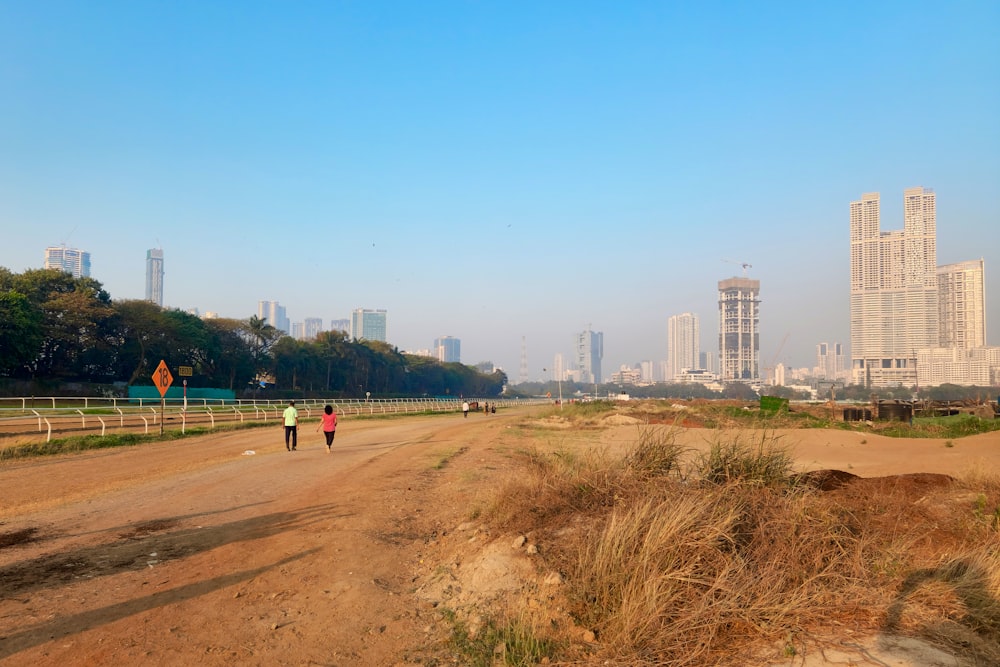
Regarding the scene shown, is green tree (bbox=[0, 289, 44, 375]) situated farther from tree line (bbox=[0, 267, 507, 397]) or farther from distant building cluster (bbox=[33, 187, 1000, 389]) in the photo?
distant building cluster (bbox=[33, 187, 1000, 389])

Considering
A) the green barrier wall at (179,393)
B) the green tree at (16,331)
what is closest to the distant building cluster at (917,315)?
the green barrier wall at (179,393)

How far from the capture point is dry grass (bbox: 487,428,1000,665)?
493 cm

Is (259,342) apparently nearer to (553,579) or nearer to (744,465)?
(744,465)

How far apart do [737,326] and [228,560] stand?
151743 mm

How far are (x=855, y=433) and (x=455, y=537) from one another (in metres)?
27.9

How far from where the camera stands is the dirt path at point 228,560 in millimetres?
5551

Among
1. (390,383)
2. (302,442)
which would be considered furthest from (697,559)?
(390,383)

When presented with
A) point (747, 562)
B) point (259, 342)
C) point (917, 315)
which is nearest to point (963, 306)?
point (917, 315)

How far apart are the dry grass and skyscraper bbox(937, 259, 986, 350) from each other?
191029 mm

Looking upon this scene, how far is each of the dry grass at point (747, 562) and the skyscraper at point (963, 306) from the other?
627 ft

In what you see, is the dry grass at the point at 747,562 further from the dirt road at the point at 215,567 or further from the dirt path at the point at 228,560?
the dirt road at the point at 215,567

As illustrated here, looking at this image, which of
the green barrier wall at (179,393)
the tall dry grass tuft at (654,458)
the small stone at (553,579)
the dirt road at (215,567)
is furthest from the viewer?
the green barrier wall at (179,393)

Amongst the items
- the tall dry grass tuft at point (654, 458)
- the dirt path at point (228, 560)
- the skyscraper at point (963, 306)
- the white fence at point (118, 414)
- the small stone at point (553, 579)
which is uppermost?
the skyscraper at point (963, 306)

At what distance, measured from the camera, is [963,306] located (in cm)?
17025
